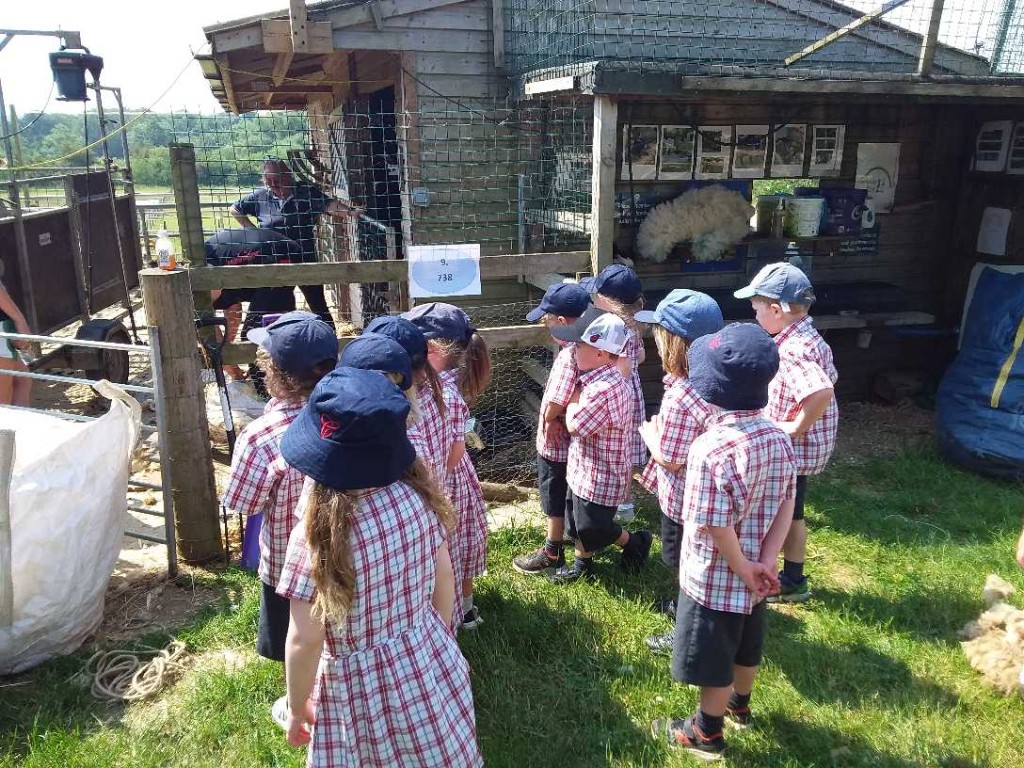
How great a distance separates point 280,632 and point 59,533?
1135mm

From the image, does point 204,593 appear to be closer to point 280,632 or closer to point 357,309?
point 280,632

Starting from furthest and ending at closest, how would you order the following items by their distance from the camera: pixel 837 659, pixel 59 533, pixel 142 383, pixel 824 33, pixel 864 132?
1. pixel 142 383
2. pixel 864 132
3. pixel 824 33
4. pixel 837 659
5. pixel 59 533

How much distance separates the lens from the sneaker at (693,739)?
8.48ft

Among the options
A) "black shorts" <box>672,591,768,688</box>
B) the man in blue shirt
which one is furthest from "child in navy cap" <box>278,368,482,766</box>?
the man in blue shirt

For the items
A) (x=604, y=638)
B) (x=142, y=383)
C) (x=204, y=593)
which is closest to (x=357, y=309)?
(x=142, y=383)

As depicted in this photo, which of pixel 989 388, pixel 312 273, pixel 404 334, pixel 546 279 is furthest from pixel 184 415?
pixel 989 388

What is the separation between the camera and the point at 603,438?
134 inches

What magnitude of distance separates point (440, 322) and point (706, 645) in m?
1.53

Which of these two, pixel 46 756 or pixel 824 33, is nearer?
pixel 46 756

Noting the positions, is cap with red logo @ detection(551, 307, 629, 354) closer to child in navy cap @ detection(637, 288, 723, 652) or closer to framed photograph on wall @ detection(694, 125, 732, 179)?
child in navy cap @ detection(637, 288, 723, 652)

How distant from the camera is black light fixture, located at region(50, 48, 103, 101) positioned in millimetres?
7211

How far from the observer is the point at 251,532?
3137 millimetres

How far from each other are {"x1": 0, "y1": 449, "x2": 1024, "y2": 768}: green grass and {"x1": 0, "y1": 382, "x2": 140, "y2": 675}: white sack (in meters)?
0.17

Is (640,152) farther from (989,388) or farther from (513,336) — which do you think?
(989,388)
